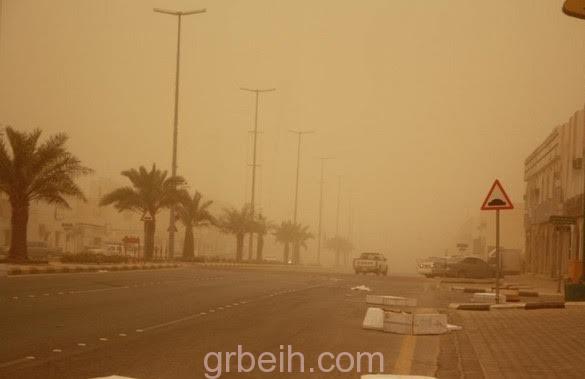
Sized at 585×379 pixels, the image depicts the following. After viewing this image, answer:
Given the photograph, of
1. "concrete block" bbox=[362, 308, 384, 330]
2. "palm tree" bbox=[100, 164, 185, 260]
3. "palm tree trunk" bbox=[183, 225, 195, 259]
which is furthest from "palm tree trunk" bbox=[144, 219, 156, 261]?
"concrete block" bbox=[362, 308, 384, 330]

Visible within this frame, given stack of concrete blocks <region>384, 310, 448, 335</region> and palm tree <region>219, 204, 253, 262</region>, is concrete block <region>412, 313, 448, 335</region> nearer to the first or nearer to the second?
stack of concrete blocks <region>384, 310, 448, 335</region>

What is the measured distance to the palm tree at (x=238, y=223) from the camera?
92500mm

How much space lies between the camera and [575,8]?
49.7ft

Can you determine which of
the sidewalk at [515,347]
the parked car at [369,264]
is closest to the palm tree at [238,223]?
the parked car at [369,264]

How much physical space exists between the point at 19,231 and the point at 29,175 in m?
2.58

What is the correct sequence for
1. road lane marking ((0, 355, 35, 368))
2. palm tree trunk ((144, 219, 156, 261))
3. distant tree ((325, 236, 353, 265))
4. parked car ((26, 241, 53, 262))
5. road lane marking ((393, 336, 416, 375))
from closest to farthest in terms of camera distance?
road lane marking ((0, 355, 35, 368)) < road lane marking ((393, 336, 416, 375)) < palm tree trunk ((144, 219, 156, 261)) < parked car ((26, 241, 53, 262)) < distant tree ((325, 236, 353, 265))

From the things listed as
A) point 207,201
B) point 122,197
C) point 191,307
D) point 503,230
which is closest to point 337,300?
point 191,307

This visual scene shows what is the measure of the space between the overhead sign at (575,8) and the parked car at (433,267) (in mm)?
49847

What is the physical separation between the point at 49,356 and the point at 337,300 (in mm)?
15779

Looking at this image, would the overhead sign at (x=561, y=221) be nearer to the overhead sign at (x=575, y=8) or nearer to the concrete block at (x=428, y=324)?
the concrete block at (x=428, y=324)

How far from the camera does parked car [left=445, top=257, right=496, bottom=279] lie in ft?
188

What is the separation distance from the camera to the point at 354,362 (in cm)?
1155

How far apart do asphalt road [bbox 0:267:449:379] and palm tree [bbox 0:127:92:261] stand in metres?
18.7

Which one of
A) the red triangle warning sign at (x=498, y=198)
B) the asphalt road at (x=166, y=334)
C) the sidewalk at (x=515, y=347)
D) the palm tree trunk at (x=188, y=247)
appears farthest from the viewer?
the palm tree trunk at (x=188, y=247)
